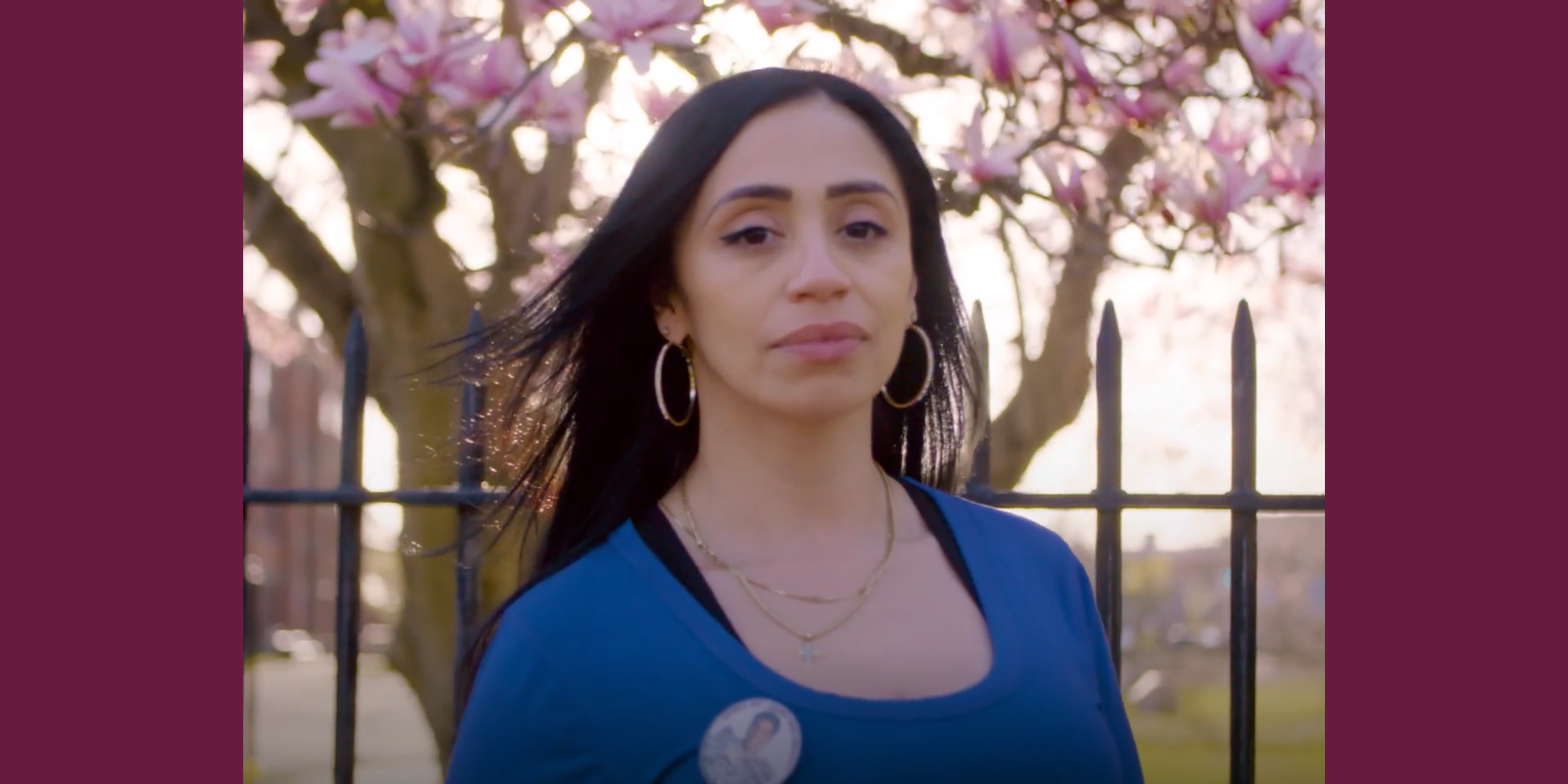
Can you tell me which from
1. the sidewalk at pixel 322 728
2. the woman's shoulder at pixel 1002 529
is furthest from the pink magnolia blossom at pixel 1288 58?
the sidewalk at pixel 322 728

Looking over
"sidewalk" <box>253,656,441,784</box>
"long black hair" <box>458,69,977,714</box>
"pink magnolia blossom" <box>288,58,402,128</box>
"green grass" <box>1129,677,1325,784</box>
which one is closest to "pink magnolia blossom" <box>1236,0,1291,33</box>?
"long black hair" <box>458,69,977,714</box>

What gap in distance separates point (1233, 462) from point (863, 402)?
97 cm

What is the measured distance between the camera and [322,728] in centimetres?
1254

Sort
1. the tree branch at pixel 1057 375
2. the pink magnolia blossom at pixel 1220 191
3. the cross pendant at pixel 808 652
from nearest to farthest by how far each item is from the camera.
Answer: the cross pendant at pixel 808 652 → the pink magnolia blossom at pixel 1220 191 → the tree branch at pixel 1057 375

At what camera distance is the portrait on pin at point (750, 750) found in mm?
1758

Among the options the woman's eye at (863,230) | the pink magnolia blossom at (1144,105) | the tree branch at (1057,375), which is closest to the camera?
the woman's eye at (863,230)

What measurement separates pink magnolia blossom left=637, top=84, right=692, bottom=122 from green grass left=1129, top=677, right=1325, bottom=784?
24.9 feet

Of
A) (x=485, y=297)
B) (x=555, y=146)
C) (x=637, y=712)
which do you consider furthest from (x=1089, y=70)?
(x=637, y=712)

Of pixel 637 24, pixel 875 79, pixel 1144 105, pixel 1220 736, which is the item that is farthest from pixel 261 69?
pixel 1220 736

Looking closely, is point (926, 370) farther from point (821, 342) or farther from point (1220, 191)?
point (1220, 191)

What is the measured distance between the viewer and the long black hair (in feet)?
6.67

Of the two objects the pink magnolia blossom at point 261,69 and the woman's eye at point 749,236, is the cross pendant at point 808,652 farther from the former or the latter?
the pink magnolia blossom at point 261,69

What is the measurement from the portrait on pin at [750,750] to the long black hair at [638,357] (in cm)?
42

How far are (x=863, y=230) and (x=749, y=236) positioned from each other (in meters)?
0.17
